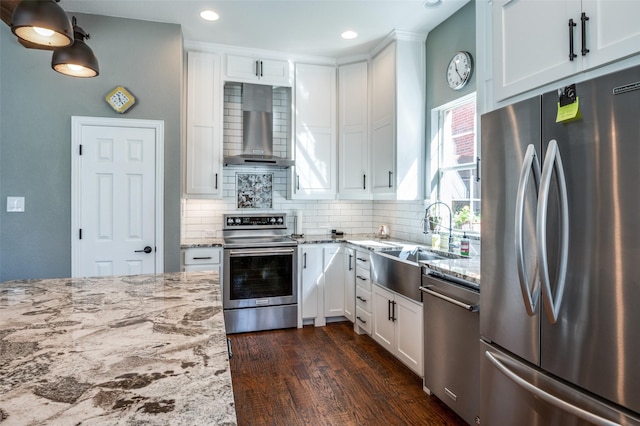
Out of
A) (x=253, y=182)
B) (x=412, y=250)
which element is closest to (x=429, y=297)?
(x=412, y=250)

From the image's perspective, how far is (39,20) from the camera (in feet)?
4.65

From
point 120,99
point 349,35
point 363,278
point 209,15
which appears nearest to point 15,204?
point 120,99

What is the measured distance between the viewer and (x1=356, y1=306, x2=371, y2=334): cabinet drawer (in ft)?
11.3

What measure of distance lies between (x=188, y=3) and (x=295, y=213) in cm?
231

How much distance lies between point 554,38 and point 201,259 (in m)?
3.14

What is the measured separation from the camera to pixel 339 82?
165 inches

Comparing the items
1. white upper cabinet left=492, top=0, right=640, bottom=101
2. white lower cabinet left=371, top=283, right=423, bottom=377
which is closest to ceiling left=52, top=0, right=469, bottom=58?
white upper cabinet left=492, top=0, right=640, bottom=101

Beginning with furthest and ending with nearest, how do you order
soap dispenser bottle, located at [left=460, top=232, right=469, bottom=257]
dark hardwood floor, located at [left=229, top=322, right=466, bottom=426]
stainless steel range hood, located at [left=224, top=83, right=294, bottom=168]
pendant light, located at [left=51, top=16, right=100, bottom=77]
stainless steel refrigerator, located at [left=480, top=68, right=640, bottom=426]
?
stainless steel range hood, located at [left=224, top=83, right=294, bottom=168]
soap dispenser bottle, located at [left=460, top=232, right=469, bottom=257]
dark hardwood floor, located at [left=229, top=322, right=466, bottom=426]
pendant light, located at [left=51, top=16, right=100, bottom=77]
stainless steel refrigerator, located at [left=480, top=68, right=640, bottom=426]

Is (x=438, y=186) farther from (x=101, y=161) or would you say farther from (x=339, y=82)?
(x=101, y=161)

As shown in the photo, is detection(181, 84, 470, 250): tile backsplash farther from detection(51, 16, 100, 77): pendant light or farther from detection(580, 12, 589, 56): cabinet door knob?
detection(580, 12, 589, 56): cabinet door knob

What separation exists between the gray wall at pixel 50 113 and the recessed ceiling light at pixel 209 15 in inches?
15.7

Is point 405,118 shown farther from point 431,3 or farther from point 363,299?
point 363,299

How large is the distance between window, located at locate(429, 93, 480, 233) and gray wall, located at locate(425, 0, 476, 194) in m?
0.07

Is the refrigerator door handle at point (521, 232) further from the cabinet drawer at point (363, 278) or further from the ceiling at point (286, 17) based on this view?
the ceiling at point (286, 17)
